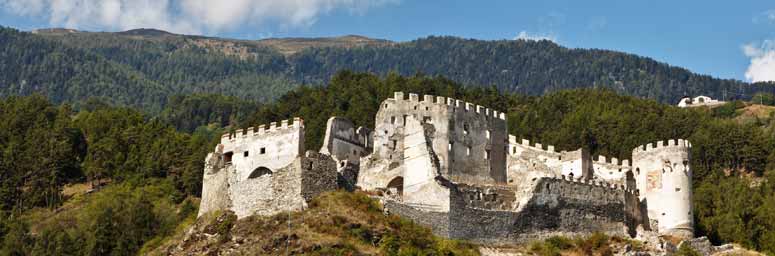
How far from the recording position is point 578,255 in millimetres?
57750

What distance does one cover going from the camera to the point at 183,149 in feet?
311

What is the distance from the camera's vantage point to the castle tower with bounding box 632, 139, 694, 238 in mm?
63594

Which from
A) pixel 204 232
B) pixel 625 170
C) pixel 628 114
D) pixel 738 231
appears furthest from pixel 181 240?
pixel 628 114

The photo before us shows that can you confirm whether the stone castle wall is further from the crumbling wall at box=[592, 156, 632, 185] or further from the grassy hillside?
the crumbling wall at box=[592, 156, 632, 185]

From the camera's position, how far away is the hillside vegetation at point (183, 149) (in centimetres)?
7481

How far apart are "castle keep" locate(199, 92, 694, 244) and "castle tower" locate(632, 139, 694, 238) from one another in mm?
58

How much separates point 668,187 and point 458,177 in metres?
12.4

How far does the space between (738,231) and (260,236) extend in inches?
1217

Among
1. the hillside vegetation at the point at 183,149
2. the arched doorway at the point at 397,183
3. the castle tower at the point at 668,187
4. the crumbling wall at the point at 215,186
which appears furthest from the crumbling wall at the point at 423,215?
the hillside vegetation at the point at 183,149

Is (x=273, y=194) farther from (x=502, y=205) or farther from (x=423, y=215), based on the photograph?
(x=502, y=205)

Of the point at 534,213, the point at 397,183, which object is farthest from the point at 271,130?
the point at 534,213

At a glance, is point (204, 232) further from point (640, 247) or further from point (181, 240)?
point (640, 247)

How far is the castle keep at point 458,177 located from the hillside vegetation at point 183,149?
752 centimetres

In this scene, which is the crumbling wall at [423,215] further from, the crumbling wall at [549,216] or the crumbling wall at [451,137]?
the crumbling wall at [451,137]
